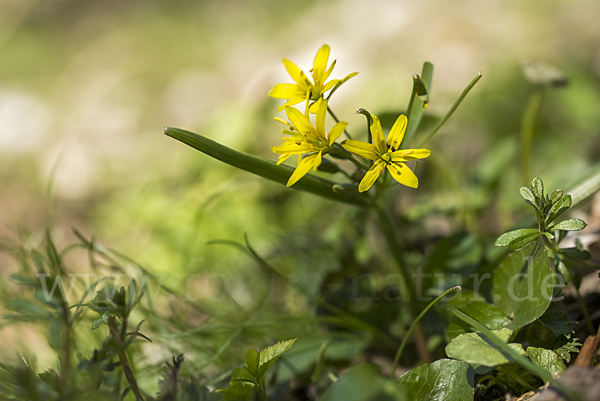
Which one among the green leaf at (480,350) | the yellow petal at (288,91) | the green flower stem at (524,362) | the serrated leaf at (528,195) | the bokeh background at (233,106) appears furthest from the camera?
the bokeh background at (233,106)

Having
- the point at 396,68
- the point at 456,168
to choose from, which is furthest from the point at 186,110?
the point at 456,168

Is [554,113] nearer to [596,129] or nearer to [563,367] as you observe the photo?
[596,129]

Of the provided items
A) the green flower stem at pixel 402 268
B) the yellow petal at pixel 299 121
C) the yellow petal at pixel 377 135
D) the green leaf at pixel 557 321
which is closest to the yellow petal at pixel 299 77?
the yellow petal at pixel 299 121

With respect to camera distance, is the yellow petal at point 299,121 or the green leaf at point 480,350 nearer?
the green leaf at point 480,350

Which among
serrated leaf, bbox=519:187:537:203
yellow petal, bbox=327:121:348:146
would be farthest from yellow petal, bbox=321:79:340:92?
serrated leaf, bbox=519:187:537:203

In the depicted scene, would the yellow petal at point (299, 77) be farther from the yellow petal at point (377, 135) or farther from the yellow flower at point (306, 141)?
the yellow petal at point (377, 135)

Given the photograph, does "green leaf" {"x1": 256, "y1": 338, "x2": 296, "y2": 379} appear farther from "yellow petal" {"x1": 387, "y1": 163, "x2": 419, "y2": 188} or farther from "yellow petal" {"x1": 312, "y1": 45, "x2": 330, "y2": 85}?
"yellow petal" {"x1": 312, "y1": 45, "x2": 330, "y2": 85}

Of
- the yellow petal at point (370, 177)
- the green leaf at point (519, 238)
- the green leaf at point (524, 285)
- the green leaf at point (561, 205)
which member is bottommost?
the green leaf at point (524, 285)
